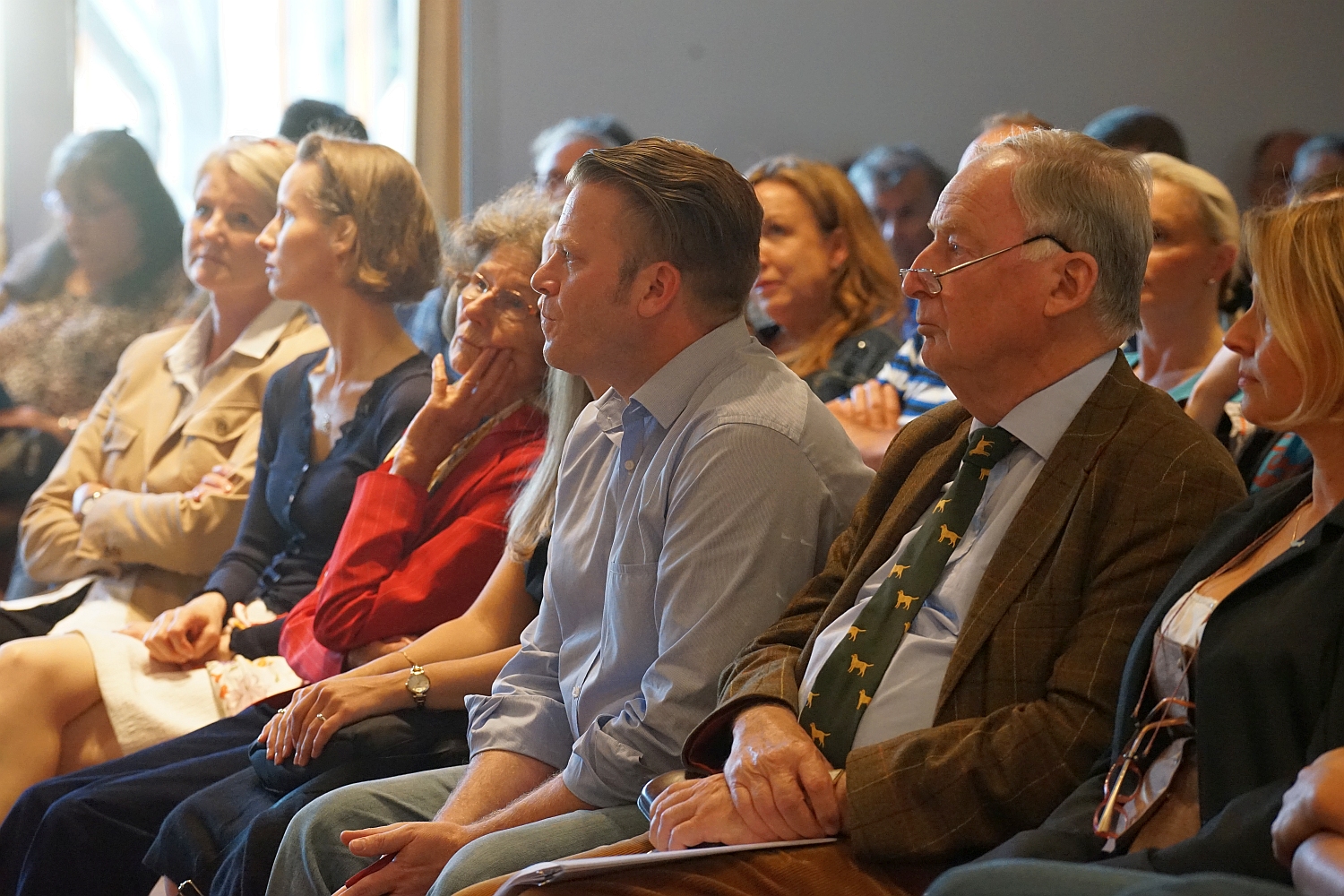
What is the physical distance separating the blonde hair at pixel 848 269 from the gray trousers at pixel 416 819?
1.33 meters

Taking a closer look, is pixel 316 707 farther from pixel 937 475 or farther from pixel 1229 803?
pixel 1229 803

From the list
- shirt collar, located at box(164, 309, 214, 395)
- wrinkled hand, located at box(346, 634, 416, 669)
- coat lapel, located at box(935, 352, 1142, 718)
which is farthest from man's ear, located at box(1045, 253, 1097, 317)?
shirt collar, located at box(164, 309, 214, 395)

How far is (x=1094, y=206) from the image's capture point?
161cm

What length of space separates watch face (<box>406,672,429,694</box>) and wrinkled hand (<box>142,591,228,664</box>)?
76 centimetres

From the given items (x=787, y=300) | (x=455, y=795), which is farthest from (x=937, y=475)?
(x=787, y=300)

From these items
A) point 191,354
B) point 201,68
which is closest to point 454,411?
point 191,354

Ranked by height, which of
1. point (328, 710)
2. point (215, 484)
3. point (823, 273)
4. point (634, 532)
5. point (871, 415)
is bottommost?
point (215, 484)

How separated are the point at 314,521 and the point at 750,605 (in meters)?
1.27

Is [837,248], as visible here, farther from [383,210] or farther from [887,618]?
[887,618]

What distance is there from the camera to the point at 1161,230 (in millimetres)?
2555

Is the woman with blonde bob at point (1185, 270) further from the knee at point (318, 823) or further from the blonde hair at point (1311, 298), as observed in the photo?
the knee at point (318, 823)

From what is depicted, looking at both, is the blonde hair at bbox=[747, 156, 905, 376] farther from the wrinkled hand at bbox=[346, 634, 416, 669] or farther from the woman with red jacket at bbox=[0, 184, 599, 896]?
the wrinkled hand at bbox=[346, 634, 416, 669]

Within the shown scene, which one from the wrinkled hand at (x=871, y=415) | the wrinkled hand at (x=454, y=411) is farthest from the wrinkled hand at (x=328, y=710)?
the wrinkled hand at (x=871, y=415)

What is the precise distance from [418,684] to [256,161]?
1.91 m
